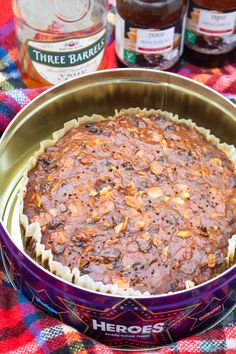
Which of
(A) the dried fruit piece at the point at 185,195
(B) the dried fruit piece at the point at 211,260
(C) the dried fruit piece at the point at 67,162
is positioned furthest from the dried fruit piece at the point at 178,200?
(C) the dried fruit piece at the point at 67,162

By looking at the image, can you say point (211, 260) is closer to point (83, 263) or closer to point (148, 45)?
point (83, 263)

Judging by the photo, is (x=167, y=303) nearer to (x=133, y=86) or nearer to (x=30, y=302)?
(x=30, y=302)

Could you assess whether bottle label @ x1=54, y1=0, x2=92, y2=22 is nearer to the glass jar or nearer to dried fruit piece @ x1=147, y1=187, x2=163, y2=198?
the glass jar

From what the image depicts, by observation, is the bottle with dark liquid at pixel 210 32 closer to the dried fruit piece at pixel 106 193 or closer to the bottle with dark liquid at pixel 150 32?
the bottle with dark liquid at pixel 150 32

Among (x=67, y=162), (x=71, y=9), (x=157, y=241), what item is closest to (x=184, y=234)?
(x=157, y=241)

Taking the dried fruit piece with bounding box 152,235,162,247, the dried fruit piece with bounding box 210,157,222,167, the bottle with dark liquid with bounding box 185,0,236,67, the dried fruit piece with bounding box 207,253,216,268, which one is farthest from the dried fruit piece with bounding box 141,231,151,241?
the bottle with dark liquid with bounding box 185,0,236,67

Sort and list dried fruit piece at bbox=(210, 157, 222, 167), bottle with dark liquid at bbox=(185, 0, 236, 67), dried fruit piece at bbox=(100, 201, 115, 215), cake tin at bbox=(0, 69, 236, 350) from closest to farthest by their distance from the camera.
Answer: cake tin at bbox=(0, 69, 236, 350) < dried fruit piece at bbox=(100, 201, 115, 215) < dried fruit piece at bbox=(210, 157, 222, 167) < bottle with dark liquid at bbox=(185, 0, 236, 67)
